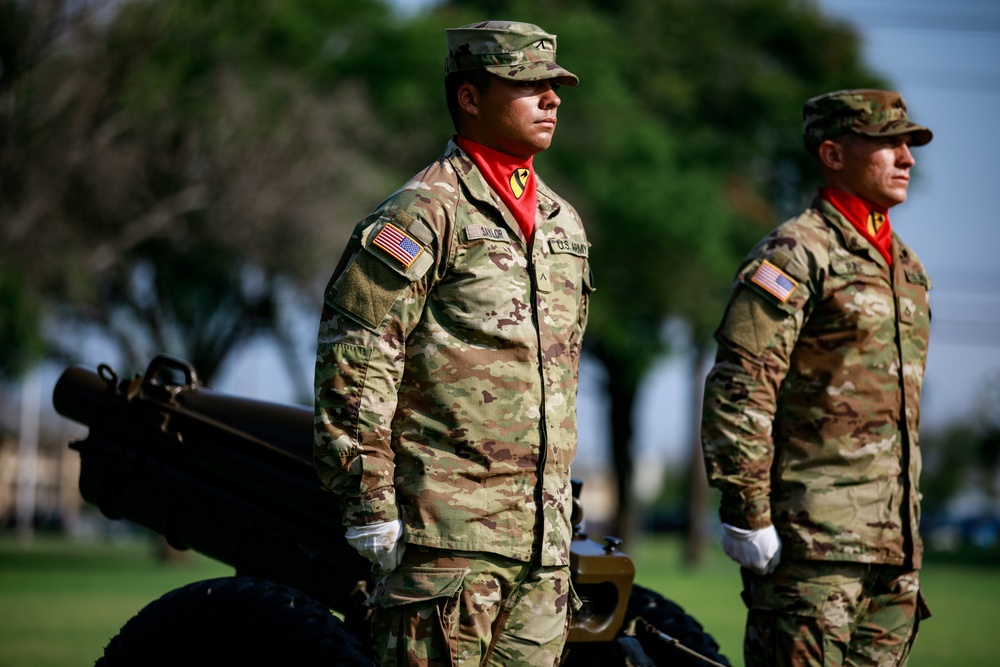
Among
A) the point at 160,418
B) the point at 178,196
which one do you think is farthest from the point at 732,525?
the point at 178,196

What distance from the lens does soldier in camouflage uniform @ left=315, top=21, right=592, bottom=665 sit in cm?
368

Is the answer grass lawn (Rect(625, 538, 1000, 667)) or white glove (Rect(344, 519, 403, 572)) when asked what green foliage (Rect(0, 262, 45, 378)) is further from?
white glove (Rect(344, 519, 403, 572))

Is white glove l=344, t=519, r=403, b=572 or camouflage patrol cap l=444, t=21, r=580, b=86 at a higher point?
camouflage patrol cap l=444, t=21, r=580, b=86

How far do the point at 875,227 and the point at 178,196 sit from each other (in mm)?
21483

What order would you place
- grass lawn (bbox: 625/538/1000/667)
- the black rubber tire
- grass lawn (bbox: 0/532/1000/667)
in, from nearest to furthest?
1. the black rubber tire
2. grass lawn (bbox: 0/532/1000/667)
3. grass lawn (bbox: 625/538/1000/667)

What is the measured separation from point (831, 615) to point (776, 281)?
1092 mm

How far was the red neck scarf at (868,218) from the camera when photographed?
4.92m

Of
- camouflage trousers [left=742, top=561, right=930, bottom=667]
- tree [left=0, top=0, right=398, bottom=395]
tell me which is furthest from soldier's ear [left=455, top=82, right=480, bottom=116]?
tree [left=0, top=0, right=398, bottom=395]

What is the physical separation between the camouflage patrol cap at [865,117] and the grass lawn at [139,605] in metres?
5.70

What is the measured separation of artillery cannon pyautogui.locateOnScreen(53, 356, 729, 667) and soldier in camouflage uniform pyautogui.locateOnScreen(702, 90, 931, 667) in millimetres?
426

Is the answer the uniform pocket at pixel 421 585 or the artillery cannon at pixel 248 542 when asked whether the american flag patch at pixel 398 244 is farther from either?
the artillery cannon at pixel 248 542

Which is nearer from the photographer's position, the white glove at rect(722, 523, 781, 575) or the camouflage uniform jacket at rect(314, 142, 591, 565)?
the camouflage uniform jacket at rect(314, 142, 591, 565)

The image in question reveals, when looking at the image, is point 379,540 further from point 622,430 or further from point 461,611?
point 622,430

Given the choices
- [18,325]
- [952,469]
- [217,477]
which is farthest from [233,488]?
[952,469]
